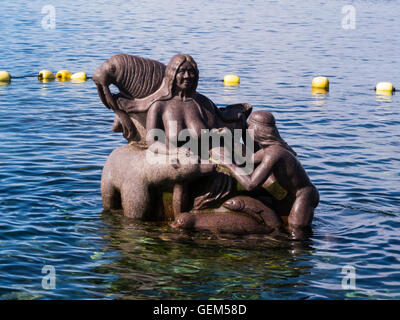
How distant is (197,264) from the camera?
8000 millimetres

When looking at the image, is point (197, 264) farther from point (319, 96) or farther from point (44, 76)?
point (44, 76)

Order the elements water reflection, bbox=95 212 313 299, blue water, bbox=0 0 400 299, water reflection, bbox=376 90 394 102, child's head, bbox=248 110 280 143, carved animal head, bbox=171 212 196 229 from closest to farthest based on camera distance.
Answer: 1. water reflection, bbox=95 212 313 299
2. blue water, bbox=0 0 400 299
3. child's head, bbox=248 110 280 143
4. carved animal head, bbox=171 212 196 229
5. water reflection, bbox=376 90 394 102

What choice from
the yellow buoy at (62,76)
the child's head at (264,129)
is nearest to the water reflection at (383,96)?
the yellow buoy at (62,76)

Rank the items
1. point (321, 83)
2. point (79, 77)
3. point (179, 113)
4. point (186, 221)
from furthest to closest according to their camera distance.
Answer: point (79, 77)
point (321, 83)
point (179, 113)
point (186, 221)

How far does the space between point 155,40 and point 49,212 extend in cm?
1774

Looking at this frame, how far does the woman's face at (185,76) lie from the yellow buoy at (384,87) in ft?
38.5

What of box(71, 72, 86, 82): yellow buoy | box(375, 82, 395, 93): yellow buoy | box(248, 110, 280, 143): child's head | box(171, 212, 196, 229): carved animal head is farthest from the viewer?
box(71, 72, 86, 82): yellow buoy

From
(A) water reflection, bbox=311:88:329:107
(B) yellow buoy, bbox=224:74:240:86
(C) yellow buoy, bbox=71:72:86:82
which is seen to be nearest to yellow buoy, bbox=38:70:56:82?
(C) yellow buoy, bbox=71:72:86:82

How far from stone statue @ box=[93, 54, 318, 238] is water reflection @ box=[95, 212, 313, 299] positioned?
235mm

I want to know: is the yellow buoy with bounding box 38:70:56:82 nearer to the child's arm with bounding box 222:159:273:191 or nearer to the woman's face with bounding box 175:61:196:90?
the woman's face with bounding box 175:61:196:90

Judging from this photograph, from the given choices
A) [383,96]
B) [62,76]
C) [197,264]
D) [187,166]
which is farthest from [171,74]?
[62,76]

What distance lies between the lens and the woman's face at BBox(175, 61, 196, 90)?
8.75 meters

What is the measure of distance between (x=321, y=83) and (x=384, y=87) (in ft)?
5.65

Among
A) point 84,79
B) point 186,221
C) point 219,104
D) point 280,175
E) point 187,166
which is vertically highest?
point 84,79
